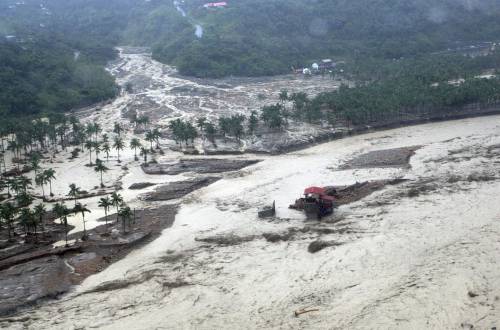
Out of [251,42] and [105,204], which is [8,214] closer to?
[105,204]

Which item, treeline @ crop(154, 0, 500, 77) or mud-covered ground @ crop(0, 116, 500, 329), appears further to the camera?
treeline @ crop(154, 0, 500, 77)

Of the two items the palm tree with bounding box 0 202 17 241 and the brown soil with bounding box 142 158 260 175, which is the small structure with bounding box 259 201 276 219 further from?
the palm tree with bounding box 0 202 17 241

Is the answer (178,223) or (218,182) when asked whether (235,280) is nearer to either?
(178,223)

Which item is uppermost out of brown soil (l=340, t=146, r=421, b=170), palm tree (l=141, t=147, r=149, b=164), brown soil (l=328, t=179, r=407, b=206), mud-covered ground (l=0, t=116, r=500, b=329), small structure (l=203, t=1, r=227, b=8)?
small structure (l=203, t=1, r=227, b=8)

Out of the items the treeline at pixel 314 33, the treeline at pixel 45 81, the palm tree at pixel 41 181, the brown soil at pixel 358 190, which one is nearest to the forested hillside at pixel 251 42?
the treeline at pixel 45 81

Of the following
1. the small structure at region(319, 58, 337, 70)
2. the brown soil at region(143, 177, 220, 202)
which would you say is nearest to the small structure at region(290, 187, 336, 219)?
the brown soil at region(143, 177, 220, 202)

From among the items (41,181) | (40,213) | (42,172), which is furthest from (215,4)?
(40,213)

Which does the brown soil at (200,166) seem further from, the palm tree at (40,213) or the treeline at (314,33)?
the treeline at (314,33)

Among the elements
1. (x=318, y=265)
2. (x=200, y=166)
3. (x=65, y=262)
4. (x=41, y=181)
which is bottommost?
(x=318, y=265)
